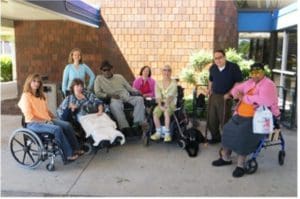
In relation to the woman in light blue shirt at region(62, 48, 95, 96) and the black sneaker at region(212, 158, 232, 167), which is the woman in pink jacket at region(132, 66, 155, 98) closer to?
the woman in light blue shirt at region(62, 48, 95, 96)

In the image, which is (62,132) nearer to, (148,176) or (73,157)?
(73,157)

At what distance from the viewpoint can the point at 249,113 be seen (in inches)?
166

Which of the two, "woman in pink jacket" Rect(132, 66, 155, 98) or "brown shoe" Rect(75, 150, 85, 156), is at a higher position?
"woman in pink jacket" Rect(132, 66, 155, 98)

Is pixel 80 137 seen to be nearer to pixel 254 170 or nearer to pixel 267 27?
pixel 254 170

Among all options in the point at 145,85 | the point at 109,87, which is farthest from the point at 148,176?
the point at 145,85

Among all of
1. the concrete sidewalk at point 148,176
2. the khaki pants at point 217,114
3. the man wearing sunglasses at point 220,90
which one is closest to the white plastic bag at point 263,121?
the concrete sidewalk at point 148,176

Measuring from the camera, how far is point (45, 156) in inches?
169

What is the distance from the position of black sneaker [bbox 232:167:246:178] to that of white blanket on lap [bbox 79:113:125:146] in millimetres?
1588

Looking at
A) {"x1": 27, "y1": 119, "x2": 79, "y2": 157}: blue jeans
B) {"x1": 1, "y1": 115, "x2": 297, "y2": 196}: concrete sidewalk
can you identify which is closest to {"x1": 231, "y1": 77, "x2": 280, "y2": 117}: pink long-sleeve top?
{"x1": 1, "y1": 115, "x2": 297, "y2": 196}: concrete sidewalk

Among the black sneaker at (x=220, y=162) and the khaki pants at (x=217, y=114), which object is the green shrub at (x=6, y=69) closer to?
the khaki pants at (x=217, y=114)

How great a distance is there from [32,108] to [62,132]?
1.49 feet

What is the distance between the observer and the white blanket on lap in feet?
15.6

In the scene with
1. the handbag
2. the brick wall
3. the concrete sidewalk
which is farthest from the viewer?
the brick wall

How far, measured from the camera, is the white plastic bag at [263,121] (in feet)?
13.3
